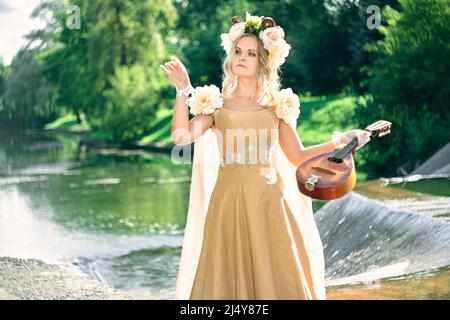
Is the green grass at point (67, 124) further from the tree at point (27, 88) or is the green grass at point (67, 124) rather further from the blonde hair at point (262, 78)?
the blonde hair at point (262, 78)

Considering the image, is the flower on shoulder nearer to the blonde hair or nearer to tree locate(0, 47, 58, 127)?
the blonde hair

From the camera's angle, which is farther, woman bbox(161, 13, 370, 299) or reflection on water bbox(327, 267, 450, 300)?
reflection on water bbox(327, 267, 450, 300)

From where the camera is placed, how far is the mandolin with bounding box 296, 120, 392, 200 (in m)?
4.71

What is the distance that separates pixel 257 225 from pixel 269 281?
337 millimetres

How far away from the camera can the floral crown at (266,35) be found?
5059 mm

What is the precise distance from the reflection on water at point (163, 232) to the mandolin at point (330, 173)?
2.64 metres

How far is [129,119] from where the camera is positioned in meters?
39.8

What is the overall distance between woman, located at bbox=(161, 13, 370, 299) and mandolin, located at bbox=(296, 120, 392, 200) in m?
0.09

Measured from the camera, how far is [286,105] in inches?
196

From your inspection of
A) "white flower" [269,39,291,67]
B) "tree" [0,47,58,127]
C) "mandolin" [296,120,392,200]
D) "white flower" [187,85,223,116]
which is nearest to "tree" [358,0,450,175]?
"white flower" [269,39,291,67]

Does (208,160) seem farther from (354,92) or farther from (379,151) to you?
(354,92)

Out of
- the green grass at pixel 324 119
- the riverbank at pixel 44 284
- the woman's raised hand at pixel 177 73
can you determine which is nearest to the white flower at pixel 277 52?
the woman's raised hand at pixel 177 73
